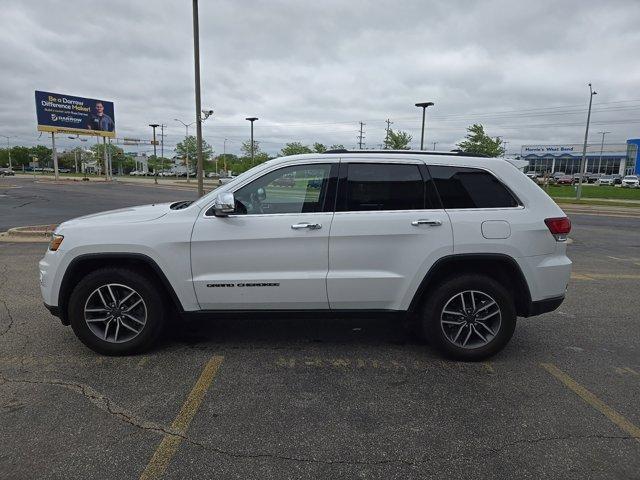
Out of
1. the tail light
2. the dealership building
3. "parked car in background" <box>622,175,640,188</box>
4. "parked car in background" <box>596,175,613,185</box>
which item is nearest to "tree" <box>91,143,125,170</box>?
the dealership building

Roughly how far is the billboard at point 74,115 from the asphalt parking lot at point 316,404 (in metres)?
55.7

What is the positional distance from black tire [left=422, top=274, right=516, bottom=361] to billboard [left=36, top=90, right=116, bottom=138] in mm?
58472

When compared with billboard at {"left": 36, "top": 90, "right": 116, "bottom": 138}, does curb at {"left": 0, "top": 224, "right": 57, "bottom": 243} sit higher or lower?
lower

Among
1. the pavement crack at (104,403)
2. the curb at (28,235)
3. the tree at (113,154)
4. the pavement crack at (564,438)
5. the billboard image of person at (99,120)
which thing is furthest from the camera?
the tree at (113,154)

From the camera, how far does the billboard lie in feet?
164

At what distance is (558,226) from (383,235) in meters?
1.56

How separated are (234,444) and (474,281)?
2355 millimetres

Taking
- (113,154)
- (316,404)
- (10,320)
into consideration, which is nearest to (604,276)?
(316,404)

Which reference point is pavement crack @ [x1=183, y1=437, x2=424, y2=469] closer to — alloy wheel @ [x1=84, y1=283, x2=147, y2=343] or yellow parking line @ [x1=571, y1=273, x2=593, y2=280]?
alloy wheel @ [x1=84, y1=283, x2=147, y2=343]

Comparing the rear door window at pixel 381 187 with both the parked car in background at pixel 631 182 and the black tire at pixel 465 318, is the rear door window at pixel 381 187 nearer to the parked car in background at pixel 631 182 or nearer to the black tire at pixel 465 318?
the black tire at pixel 465 318

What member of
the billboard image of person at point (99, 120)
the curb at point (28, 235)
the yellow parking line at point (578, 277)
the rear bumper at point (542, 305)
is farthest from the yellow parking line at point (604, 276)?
the billboard image of person at point (99, 120)

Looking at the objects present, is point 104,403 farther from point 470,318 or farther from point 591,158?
point 591,158

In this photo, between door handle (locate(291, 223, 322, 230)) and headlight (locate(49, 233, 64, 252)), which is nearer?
door handle (locate(291, 223, 322, 230))

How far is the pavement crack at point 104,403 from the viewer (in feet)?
9.38
